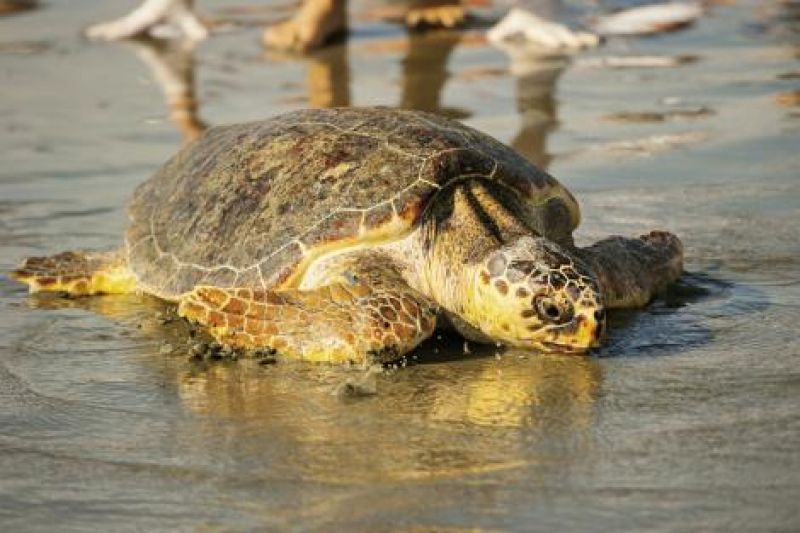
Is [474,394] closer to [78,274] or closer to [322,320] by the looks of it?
[322,320]

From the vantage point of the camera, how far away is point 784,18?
12.1 meters

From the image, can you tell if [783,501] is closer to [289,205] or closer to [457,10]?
[289,205]

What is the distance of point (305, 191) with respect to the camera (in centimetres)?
536

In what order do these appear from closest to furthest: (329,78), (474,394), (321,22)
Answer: (474,394) → (329,78) → (321,22)

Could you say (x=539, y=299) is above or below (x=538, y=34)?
below

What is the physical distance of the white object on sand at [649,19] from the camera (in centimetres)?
1190

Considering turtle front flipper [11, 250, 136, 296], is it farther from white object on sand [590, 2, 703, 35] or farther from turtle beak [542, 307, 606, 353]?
white object on sand [590, 2, 703, 35]

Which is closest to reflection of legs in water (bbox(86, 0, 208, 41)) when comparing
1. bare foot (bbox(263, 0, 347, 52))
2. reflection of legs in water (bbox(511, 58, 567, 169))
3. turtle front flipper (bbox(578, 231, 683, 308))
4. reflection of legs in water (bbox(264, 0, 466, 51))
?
reflection of legs in water (bbox(264, 0, 466, 51))

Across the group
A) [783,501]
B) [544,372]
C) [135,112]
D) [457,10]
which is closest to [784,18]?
[457,10]

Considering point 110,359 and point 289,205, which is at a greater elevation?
point 289,205

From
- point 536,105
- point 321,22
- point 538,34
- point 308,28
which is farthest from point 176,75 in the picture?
point 536,105

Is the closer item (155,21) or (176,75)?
(176,75)

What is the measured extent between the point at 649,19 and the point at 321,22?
277 cm

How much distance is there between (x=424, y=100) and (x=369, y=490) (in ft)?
19.7
